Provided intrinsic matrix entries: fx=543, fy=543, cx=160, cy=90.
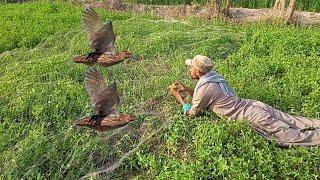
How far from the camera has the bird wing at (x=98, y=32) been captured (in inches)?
204

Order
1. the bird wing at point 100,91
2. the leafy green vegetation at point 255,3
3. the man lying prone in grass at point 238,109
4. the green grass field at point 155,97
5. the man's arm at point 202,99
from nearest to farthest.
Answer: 1. the bird wing at point 100,91
2. the green grass field at point 155,97
3. the man lying prone in grass at point 238,109
4. the man's arm at point 202,99
5. the leafy green vegetation at point 255,3

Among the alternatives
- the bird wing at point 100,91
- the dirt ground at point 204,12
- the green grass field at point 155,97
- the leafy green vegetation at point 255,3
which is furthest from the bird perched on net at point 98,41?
the leafy green vegetation at point 255,3

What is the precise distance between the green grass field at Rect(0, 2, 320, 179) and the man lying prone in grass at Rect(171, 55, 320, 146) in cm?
13

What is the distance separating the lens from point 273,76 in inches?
292

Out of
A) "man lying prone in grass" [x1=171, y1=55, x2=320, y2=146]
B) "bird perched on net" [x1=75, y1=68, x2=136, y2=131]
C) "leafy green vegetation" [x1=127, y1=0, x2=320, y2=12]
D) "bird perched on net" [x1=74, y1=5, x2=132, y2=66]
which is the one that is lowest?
"leafy green vegetation" [x1=127, y1=0, x2=320, y2=12]

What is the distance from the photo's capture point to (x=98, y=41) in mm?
5230

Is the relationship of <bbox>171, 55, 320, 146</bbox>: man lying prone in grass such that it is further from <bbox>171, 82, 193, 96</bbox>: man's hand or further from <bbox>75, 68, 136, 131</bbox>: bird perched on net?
<bbox>75, 68, 136, 131</bbox>: bird perched on net

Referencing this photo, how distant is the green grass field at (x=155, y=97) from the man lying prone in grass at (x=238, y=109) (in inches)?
5.2

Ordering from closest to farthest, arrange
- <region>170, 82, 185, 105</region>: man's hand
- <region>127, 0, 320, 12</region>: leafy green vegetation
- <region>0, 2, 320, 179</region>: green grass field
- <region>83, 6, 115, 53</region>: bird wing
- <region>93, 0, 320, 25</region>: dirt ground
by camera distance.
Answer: <region>83, 6, 115, 53</region>: bird wing < <region>0, 2, 320, 179</region>: green grass field < <region>170, 82, 185, 105</region>: man's hand < <region>93, 0, 320, 25</region>: dirt ground < <region>127, 0, 320, 12</region>: leafy green vegetation

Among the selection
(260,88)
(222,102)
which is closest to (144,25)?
(260,88)

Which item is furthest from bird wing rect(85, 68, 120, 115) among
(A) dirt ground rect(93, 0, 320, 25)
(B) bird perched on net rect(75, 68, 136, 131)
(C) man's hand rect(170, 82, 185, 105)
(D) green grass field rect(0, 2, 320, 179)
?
(A) dirt ground rect(93, 0, 320, 25)

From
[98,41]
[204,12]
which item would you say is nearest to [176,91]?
[98,41]

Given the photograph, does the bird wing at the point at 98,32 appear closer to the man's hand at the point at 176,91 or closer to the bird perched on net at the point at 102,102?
the bird perched on net at the point at 102,102

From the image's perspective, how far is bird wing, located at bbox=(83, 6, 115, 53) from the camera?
5.19 metres
